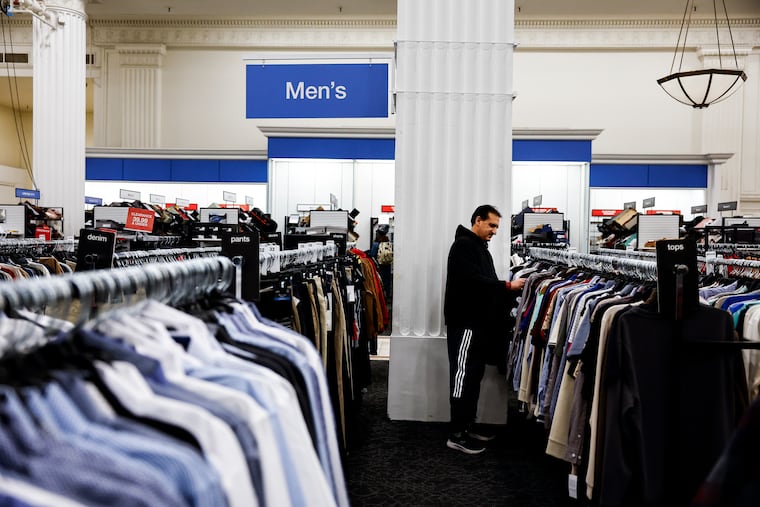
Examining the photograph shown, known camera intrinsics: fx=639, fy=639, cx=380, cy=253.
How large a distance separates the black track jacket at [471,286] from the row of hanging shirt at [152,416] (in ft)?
9.07

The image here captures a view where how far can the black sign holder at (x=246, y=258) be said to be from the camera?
7.29ft

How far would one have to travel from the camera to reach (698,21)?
14.1 metres

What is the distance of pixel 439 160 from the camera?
4.55m

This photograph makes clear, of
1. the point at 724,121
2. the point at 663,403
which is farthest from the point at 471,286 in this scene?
the point at 724,121

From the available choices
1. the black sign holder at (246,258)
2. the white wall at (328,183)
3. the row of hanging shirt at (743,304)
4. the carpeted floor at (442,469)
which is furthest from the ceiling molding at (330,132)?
the black sign holder at (246,258)

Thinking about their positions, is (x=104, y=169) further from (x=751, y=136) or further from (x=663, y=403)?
(x=751, y=136)

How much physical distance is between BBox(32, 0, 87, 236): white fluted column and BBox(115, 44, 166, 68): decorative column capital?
4590mm

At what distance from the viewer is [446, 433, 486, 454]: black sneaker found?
400 cm

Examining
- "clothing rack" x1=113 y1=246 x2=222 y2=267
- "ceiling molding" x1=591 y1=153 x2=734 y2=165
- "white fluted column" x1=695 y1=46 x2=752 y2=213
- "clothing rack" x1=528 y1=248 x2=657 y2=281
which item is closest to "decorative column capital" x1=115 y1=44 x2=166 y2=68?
"ceiling molding" x1=591 y1=153 x2=734 y2=165

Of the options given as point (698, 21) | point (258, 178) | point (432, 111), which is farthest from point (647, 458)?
point (698, 21)

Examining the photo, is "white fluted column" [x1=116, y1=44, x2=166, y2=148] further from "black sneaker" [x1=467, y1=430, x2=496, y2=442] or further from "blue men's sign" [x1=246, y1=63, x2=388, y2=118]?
"black sneaker" [x1=467, y1=430, x2=496, y2=442]

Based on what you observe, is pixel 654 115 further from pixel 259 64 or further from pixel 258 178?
pixel 259 64

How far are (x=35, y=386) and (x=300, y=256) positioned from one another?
342cm

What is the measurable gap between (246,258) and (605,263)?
9.27 feet
